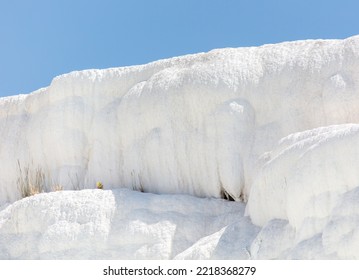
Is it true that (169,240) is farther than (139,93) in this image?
No

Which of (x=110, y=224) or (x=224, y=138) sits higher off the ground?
(x=224, y=138)

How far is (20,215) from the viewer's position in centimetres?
1132

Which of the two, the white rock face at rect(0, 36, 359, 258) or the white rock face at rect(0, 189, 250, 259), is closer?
the white rock face at rect(0, 36, 359, 258)

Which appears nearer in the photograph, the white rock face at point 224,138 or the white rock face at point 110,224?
the white rock face at point 224,138

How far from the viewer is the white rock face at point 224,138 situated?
26.3ft

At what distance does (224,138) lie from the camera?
1124 cm

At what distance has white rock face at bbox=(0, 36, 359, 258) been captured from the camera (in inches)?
315

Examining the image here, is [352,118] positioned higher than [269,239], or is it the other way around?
[352,118]

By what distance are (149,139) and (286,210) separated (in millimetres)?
3848

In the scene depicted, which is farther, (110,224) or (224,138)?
(224,138)

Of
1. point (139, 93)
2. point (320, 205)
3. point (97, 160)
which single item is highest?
point (139, 93)
